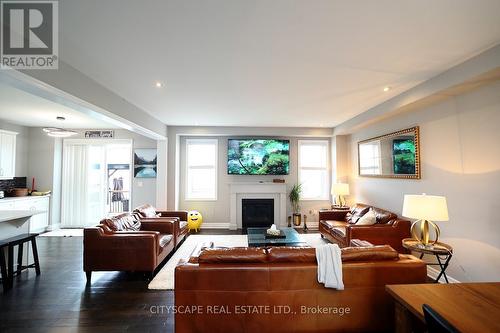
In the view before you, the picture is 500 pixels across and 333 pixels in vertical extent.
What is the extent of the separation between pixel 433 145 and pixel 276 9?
10.5 ft

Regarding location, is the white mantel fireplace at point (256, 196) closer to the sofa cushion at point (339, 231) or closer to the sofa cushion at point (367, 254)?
the sofa cushion at point (339, 231)

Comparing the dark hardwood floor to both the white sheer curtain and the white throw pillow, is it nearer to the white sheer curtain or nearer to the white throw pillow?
the white sheer curtain

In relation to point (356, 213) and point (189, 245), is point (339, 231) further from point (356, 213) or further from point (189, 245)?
point (189, 245)

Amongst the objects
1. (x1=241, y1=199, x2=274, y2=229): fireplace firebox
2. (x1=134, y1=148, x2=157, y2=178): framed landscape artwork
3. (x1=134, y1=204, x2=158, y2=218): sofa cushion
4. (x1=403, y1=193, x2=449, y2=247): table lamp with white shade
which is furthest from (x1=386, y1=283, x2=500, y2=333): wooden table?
(x1=134, y1=148, x2=157, y2=178): framed landscape artwork

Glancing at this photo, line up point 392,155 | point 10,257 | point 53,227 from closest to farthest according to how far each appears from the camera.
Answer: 1. point 10,257
2. point 392,155
3. point 53,227

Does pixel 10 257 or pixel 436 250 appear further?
pixel 10 257

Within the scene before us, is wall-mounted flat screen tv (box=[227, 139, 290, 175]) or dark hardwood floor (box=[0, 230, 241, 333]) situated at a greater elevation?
wall-mounted flat screen tv (box=[227, 139, 290, 175])

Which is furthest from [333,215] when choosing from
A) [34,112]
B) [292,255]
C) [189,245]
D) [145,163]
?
[34,112]

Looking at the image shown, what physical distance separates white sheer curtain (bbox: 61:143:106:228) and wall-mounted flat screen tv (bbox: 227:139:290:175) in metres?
3.64

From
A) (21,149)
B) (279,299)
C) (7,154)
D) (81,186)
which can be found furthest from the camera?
(81,186)

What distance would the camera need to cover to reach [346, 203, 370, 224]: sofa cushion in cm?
461

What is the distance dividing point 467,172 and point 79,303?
200 inches

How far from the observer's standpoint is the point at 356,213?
4.77m

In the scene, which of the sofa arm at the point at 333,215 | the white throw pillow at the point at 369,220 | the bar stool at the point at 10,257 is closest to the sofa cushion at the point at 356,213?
the sofa arm at the point at 333,215
